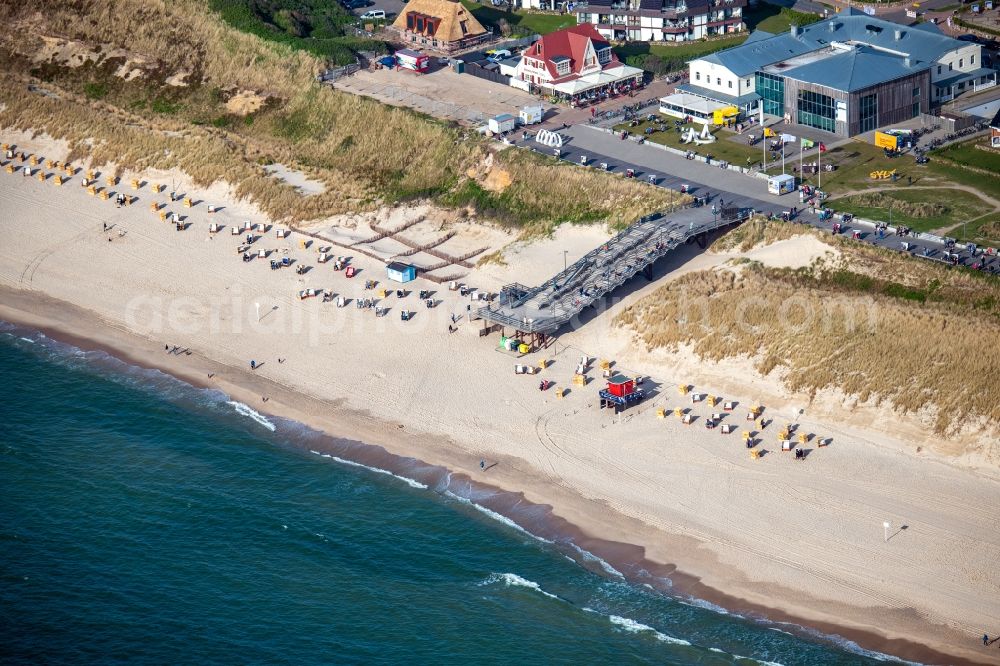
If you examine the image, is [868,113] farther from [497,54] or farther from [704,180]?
[497,54]

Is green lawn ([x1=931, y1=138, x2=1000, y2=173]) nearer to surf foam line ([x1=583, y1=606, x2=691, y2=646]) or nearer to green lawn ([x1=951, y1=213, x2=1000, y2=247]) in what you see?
green lawn ([x1=951, y1=213, x2=1000, y2=247])

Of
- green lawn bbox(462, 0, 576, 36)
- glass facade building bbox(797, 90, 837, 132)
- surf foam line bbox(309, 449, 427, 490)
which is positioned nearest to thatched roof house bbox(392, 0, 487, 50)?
green lawn bbox(462, 0, 576, 36)

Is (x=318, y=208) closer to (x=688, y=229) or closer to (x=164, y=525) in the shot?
(x=688, y=229)

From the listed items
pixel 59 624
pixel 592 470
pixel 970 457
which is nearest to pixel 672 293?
pixel 592 470

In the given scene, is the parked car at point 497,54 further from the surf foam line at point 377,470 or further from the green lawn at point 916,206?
the surf foam line at point 377,470

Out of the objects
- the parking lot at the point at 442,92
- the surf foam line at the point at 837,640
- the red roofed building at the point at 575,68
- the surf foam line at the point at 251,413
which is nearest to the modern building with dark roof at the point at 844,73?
the red roofed building at the point at 575,68

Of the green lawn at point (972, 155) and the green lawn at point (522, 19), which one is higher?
the green lawn at point (522, 19)
